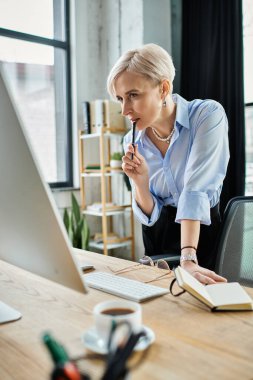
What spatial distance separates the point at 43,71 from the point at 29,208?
140 inches

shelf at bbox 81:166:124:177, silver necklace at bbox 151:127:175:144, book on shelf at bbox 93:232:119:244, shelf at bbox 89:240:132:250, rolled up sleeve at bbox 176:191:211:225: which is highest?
silver necklace at bbox 151:127:175:144

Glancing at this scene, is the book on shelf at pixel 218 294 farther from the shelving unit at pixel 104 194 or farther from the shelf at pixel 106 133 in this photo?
the shelf at pixel 106 133

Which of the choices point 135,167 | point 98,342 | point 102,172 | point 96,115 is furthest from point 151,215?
point 96,115

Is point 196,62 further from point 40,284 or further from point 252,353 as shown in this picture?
point 252,353

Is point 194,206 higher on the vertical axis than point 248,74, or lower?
lower

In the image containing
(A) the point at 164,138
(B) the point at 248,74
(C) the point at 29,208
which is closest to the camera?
(C) the point at 29,208

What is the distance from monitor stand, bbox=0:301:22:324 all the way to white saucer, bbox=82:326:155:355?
0.21 m

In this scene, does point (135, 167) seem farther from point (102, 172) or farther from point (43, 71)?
point (43, 71)

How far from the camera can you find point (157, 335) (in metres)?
0.76

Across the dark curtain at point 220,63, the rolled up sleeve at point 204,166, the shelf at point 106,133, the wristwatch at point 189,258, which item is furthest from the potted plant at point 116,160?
the wristwatch at point 189,258

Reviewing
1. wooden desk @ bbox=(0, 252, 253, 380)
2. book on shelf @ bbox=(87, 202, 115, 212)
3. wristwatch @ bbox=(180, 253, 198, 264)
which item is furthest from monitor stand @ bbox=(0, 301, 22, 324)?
book on shelf @ bbox=(87, 202, 115, 212)

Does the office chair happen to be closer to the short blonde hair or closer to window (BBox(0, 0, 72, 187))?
the short blonde hair

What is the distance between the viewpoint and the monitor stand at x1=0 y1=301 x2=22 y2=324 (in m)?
0.85

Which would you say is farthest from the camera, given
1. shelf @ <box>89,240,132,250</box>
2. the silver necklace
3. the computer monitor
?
shelf @ <box>89,240,132,250</box>
